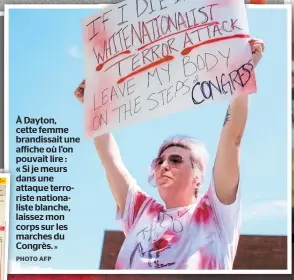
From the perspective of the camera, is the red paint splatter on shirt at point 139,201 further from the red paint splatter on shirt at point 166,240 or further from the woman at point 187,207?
the red paint splatter on shirt at point 166,240

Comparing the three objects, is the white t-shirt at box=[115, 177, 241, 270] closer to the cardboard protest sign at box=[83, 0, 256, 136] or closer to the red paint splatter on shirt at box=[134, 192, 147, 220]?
the red paint splatter on shirt at box=[134, 192, 147, 220]

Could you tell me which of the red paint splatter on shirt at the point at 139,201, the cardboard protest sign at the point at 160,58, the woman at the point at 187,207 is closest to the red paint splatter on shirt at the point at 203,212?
the woman at the point at 187,207

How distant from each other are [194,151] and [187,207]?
0.20m

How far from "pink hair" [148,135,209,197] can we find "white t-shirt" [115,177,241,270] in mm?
58

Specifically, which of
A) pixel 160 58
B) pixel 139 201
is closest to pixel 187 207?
pixel 139 201

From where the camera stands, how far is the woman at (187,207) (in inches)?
121

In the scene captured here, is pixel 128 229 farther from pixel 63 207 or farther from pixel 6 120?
pixel 6 120

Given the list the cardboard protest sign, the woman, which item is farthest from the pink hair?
the cardboard protest sign

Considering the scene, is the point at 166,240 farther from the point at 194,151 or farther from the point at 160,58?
the point at 160,58

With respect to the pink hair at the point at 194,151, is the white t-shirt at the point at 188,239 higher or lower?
lower

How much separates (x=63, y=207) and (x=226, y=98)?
2.29 ft

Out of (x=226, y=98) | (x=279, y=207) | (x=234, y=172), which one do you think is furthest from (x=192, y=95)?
(x=279, y=207)

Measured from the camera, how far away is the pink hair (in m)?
3.08

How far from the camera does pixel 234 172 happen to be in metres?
3.08
